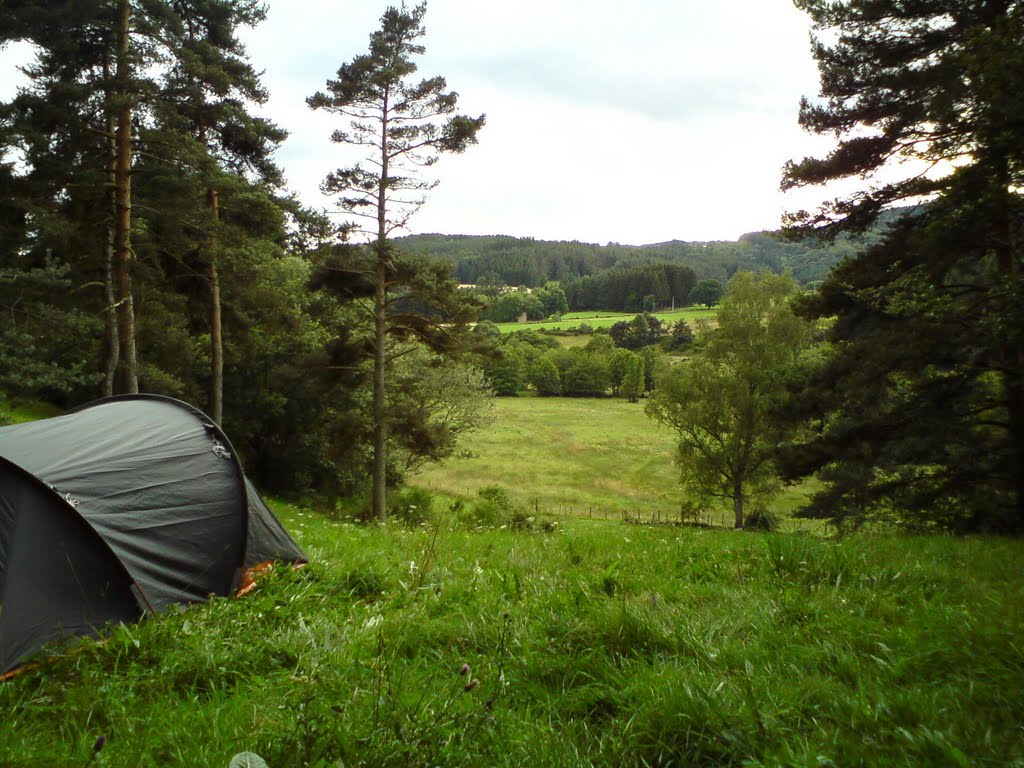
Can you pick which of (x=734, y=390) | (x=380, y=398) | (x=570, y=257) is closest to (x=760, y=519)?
(x=734, y=390)

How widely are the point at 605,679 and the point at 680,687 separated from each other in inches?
20.3

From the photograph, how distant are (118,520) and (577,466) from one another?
3772cm

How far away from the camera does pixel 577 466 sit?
41312mm

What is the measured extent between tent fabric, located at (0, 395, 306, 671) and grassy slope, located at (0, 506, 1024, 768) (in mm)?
400

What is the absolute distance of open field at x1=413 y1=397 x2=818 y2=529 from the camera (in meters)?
31.3

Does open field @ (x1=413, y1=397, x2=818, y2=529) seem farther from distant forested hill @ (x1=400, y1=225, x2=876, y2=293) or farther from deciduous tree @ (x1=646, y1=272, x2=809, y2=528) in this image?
distant forested hill @ (x1=400, y1=225, x2=876, y2=293)

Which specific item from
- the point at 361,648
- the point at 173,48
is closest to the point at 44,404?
the point at 173,48

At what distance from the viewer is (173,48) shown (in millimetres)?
13438

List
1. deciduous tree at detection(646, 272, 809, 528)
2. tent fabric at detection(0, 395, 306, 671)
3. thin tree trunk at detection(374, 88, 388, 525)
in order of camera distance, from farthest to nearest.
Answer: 1. deciduous tree at detection(646, 272, 809, 528)
2. thin tree trunk at detection(374, 88, 388, 525)
3. tent fabric at detection(0, 395, 306, 671)

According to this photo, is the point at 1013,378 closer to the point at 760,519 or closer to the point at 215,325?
the point at 760,519

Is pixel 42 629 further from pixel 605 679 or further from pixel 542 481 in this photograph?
pixel 542 481

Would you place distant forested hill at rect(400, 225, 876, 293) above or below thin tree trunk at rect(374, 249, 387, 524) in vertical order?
above

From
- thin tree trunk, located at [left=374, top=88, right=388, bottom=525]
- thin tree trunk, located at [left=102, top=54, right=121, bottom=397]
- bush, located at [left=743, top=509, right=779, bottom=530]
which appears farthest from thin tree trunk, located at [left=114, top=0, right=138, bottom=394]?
bush, located at [left=743, top=509, right=779, bottom=530]

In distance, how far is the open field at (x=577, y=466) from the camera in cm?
3131
